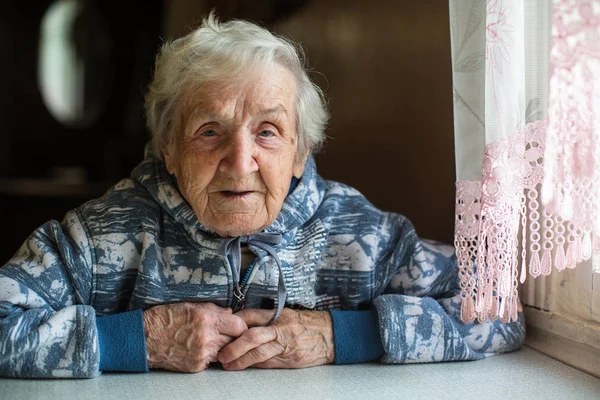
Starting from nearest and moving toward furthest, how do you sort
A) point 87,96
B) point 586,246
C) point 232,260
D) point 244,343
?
point 586,246, point 244,343, point 232,260, point 87,96

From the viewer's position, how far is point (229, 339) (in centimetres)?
146

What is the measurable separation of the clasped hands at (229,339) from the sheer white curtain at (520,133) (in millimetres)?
331

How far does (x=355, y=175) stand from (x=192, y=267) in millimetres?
966

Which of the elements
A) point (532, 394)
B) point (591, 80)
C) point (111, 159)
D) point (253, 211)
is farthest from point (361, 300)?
point (111, 159)

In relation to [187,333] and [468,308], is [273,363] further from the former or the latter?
[468,308]

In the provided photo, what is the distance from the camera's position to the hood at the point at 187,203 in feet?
5.07

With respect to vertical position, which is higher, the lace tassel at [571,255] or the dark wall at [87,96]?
the dark wall at [87,96]

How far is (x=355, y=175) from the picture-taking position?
7.80 feet

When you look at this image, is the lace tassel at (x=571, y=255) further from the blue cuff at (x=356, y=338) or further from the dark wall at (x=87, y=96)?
the dark wall at (x=87, y=96)

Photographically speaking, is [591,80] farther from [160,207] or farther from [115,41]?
[115,41]

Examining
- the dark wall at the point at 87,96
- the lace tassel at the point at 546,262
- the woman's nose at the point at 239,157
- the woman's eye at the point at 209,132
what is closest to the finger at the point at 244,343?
the woman's nose at the point at 239,157

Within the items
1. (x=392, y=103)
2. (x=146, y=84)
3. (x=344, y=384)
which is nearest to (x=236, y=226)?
(x=344, y=384)

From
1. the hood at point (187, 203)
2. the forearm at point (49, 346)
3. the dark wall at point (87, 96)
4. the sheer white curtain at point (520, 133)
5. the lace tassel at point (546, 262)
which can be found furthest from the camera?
the dark wall at point (87, 96)

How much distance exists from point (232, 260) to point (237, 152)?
25 centimetres
